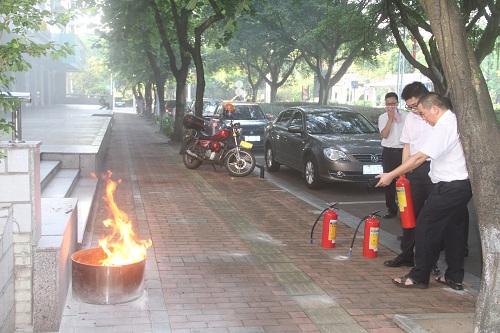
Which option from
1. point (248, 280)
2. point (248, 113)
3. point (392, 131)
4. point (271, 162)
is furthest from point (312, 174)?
point (248, 113)

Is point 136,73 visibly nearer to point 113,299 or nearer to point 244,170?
point 244,170

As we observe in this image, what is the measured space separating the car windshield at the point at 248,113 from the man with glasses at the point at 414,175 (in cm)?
1310

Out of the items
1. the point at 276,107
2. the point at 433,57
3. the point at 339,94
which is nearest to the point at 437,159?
the point at 433,57

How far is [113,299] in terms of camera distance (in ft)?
16.4

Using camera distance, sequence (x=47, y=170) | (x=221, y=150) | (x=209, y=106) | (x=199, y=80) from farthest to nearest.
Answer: (x=209, y=106) < (x=199, y=80) < (x=221, y=150) < (x=47, y=170)

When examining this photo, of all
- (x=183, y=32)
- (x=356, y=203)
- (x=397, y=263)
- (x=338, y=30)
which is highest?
(x=338, y=30)

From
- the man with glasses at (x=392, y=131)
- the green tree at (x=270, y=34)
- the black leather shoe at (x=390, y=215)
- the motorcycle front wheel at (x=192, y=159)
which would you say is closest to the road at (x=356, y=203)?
the black leather shoe at (x=390, y=215)

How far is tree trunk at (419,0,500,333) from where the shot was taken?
405 cm

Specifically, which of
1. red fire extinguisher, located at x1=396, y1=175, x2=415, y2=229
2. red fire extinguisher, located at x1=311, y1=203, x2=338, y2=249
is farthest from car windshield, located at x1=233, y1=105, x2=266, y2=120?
red fire extinguisher, located at x1=396, y1=175, x2=415, y2=229

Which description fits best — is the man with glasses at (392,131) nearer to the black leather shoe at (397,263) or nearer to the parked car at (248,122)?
the black leather shoe at (397,263)

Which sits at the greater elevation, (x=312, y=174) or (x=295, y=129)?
(x=295, y=129)

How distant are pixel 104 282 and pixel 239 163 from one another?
8.77 meters

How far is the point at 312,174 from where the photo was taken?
11945 millimetres

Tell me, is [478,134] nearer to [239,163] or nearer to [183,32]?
[239,163]
